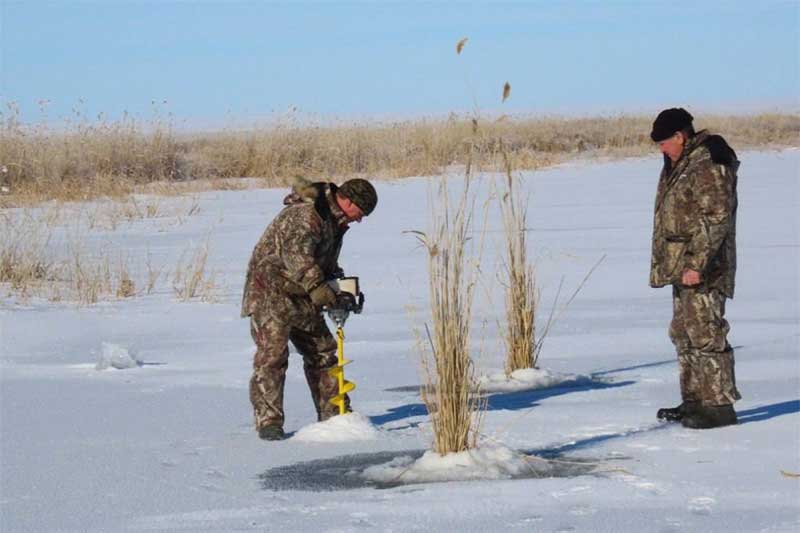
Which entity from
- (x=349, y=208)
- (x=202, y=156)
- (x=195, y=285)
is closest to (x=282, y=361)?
(x=349, y=208)

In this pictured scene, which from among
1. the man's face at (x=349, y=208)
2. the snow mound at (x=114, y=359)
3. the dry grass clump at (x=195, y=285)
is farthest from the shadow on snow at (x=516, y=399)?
the dry grass clump at (x=195, y=285)

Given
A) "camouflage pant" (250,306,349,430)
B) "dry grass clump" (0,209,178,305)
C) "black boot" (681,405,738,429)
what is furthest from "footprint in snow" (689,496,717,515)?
"dry grass clump" (0,209,178,305)

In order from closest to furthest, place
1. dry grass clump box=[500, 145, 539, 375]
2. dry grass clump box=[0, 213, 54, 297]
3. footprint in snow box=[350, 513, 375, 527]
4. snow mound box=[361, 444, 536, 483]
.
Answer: footprint in snow box=[350, 513, 375, 527], snow mound box=[361, 444, 536, 483], dry grass clump box=[500, 145, 539, 375], dry grass clump box=[0, 213, 54, 297]

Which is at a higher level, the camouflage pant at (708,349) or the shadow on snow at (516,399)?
the camouflage pant at (708,349)

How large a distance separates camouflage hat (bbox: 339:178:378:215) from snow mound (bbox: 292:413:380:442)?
1012mm

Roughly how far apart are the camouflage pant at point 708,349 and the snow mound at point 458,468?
4.15 ft

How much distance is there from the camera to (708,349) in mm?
6551

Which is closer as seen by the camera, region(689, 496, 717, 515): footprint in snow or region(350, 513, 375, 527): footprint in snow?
region(350, 513, 375, 527): footprint in snow

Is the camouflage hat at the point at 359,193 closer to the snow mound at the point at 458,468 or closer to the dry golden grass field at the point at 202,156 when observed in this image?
the snow mound at the point at 458,468

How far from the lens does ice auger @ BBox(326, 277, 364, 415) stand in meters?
6.41

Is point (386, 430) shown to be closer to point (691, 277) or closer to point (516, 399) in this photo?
point (516, 399)

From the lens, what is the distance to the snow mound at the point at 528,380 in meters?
7.80

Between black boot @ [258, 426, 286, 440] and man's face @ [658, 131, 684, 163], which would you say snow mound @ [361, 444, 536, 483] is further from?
man's face @ [658, 131, 684, 163]

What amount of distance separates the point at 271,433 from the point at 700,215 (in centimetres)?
229
